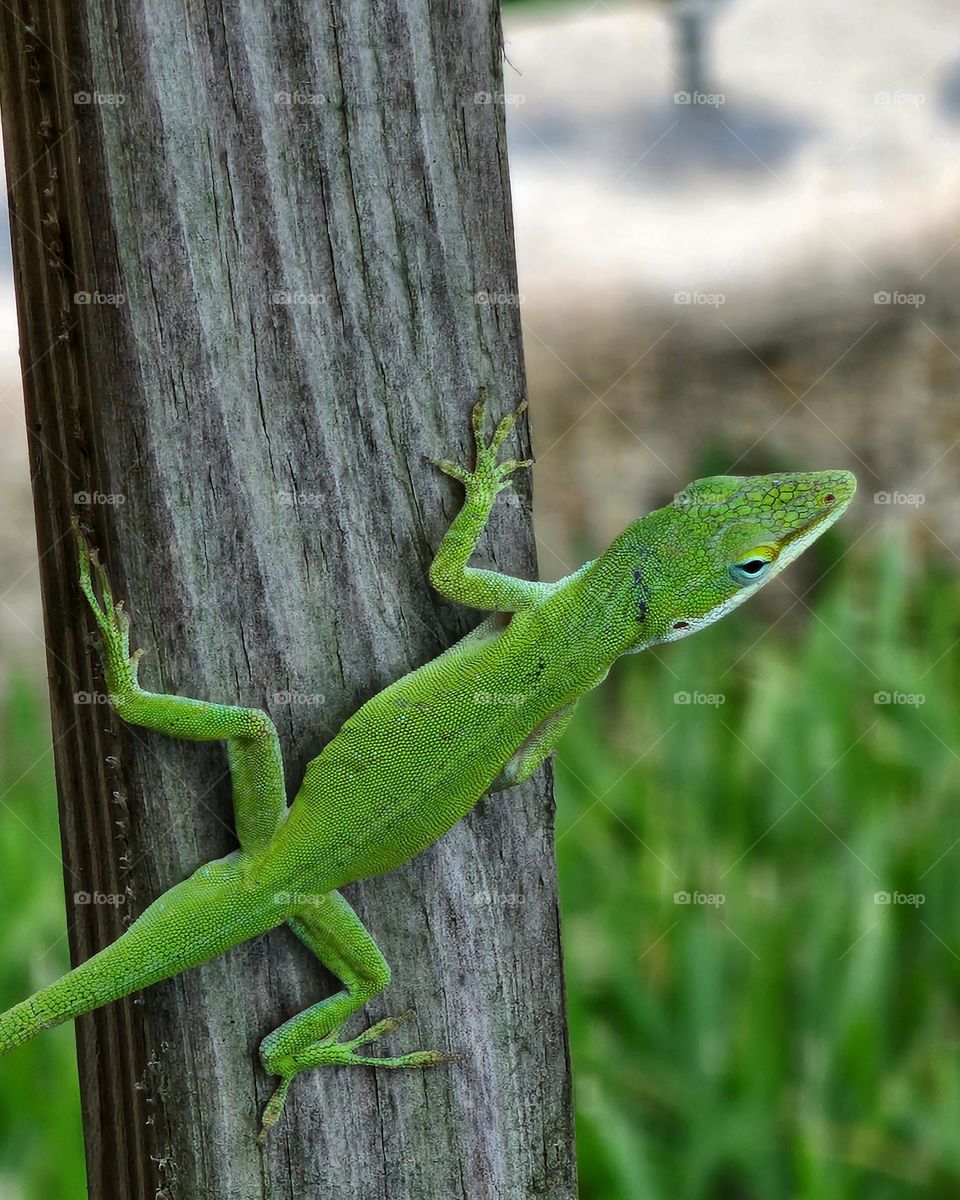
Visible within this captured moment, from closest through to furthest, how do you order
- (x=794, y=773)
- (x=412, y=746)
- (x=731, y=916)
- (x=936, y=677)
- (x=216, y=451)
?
1. (x=216, y=451)
2. (x=412, y=746)
3. (x=731, y=916)
4. (x=794, y=773)
5. (x=936, y=677)

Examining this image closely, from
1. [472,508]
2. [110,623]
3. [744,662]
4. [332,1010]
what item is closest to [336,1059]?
[332,1010]

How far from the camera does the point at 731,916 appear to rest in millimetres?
3805

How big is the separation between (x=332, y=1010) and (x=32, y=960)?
2.41m

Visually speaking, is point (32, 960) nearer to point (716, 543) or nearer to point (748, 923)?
point (748, 923)

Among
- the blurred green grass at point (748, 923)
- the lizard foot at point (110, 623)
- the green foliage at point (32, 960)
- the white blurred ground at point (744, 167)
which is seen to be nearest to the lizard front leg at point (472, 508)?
the lizard foot at point (110, 623)

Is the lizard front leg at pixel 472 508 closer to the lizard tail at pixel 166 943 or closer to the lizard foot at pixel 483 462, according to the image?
the lizard foot at pixel 483 462

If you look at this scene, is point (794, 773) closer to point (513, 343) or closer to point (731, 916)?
point (731, 916)

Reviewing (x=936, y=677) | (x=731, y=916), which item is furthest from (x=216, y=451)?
(x=936, y=677)

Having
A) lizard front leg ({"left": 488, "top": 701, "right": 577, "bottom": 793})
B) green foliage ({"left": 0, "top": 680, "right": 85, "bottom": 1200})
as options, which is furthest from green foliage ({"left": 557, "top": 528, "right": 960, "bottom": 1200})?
lizard front leg ({"left": 488, "top": 701, "right": 577, "bottom": 793})

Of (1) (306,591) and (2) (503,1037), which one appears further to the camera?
(2) (503,1037)

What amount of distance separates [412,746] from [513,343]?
0.58m

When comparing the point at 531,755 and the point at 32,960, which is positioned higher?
the point at 531,755

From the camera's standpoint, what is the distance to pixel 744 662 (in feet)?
17.5

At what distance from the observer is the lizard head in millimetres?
2012
